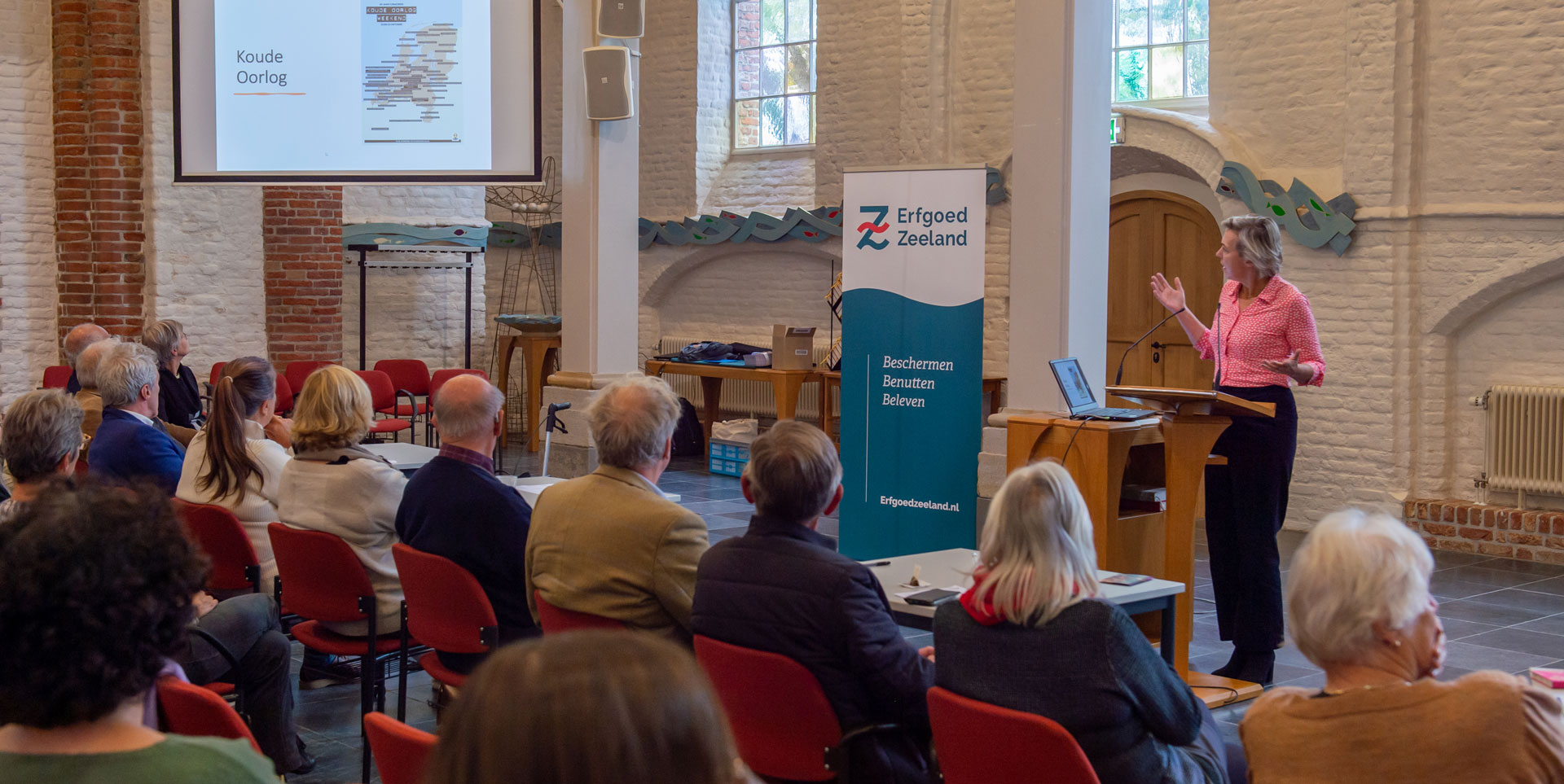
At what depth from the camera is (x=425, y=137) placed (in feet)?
24.9

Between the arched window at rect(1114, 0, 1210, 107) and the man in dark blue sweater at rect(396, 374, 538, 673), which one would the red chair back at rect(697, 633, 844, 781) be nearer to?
the man in dark blue sweater at rect(396, 374, 538, 673)

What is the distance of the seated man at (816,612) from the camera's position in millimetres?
2666

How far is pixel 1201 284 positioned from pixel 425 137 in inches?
199

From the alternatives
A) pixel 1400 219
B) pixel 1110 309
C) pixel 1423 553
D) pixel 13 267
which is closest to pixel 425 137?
pixel 13 267

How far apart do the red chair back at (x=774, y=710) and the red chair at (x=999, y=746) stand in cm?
31

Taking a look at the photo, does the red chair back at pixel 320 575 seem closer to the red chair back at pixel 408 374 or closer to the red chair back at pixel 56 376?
the red chair back at pixel 56 376

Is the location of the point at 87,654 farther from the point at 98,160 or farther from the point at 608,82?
the point at 98,160

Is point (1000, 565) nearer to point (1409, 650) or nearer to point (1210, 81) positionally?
point (1409, 650)

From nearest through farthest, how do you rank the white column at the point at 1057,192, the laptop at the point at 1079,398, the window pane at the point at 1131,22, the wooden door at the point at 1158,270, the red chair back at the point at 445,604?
the red chair back at the point at 445,604 < the laptop at the point at 1079,398 < the white column at the point at 1057,192 < the wooden door at the point at 1158,270 < the window pane at the point at 1131,22

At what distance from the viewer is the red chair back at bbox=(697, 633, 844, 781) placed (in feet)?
8.59

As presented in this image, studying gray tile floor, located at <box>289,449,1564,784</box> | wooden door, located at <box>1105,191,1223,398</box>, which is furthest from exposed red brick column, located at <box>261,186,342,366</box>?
wooden door, located at <box>1105,191,1223,398</box>

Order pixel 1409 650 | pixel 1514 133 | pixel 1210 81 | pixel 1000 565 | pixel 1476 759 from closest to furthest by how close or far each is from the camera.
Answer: pixel 1476 759, pixel 1409 650, pixel 1000 565, pixel 1514 133, pixel 1210 81

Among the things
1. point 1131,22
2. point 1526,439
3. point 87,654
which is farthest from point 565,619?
point 1131,22

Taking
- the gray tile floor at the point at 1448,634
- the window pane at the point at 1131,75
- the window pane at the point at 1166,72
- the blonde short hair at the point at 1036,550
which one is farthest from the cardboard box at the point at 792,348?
the blonde short hair at the point at 1036,550
